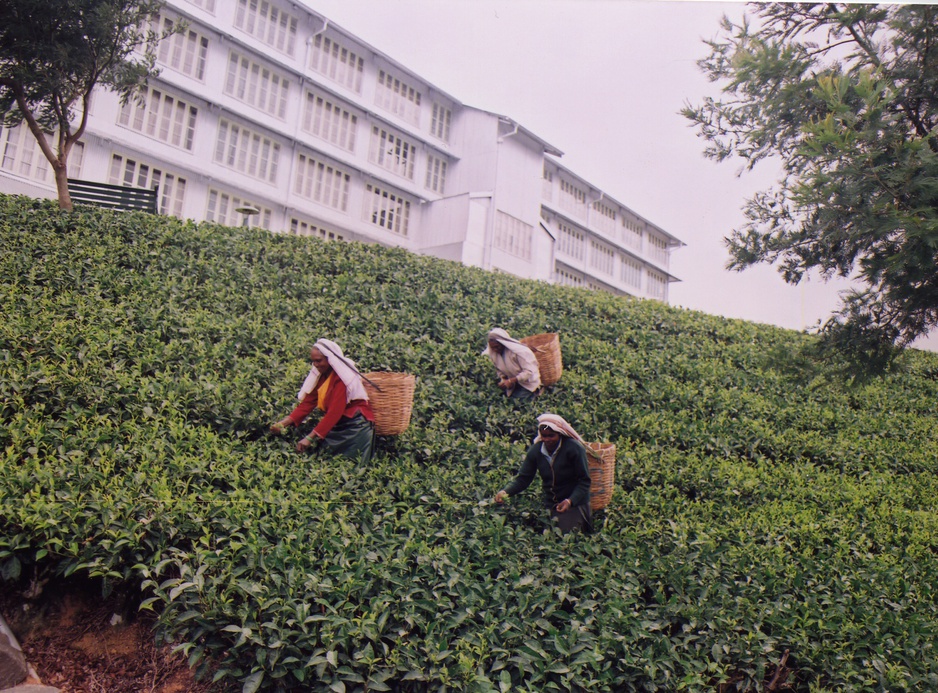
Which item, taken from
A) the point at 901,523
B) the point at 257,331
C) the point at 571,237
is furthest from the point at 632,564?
the point at 571,237

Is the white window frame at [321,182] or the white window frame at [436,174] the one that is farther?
the white window frame at [436,174]

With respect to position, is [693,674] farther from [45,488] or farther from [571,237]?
[571,237]

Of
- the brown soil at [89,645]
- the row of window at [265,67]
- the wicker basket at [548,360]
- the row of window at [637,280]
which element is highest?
the row of window at [265,67]

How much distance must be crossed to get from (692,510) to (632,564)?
5.10ft

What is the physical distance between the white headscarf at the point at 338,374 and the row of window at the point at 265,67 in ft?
58.3

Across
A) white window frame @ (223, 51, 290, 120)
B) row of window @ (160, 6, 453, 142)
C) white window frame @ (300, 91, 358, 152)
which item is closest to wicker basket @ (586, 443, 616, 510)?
row of window @ (160, 6, 453, 142)

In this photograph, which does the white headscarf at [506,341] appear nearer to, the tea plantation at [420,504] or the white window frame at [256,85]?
the tea plantation at [420,504]

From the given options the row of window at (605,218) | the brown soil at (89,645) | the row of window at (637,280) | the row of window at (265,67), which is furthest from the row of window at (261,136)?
the brown soil at (89,645)

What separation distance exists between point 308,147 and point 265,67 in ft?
9.21

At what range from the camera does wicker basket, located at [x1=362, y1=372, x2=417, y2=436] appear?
7.16 meters

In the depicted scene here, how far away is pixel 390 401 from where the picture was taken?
7172mm

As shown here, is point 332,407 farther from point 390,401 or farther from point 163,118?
point 163,118

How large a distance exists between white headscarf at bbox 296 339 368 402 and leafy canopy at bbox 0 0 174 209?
7404 mm

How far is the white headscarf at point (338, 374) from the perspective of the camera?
22.0 ft
